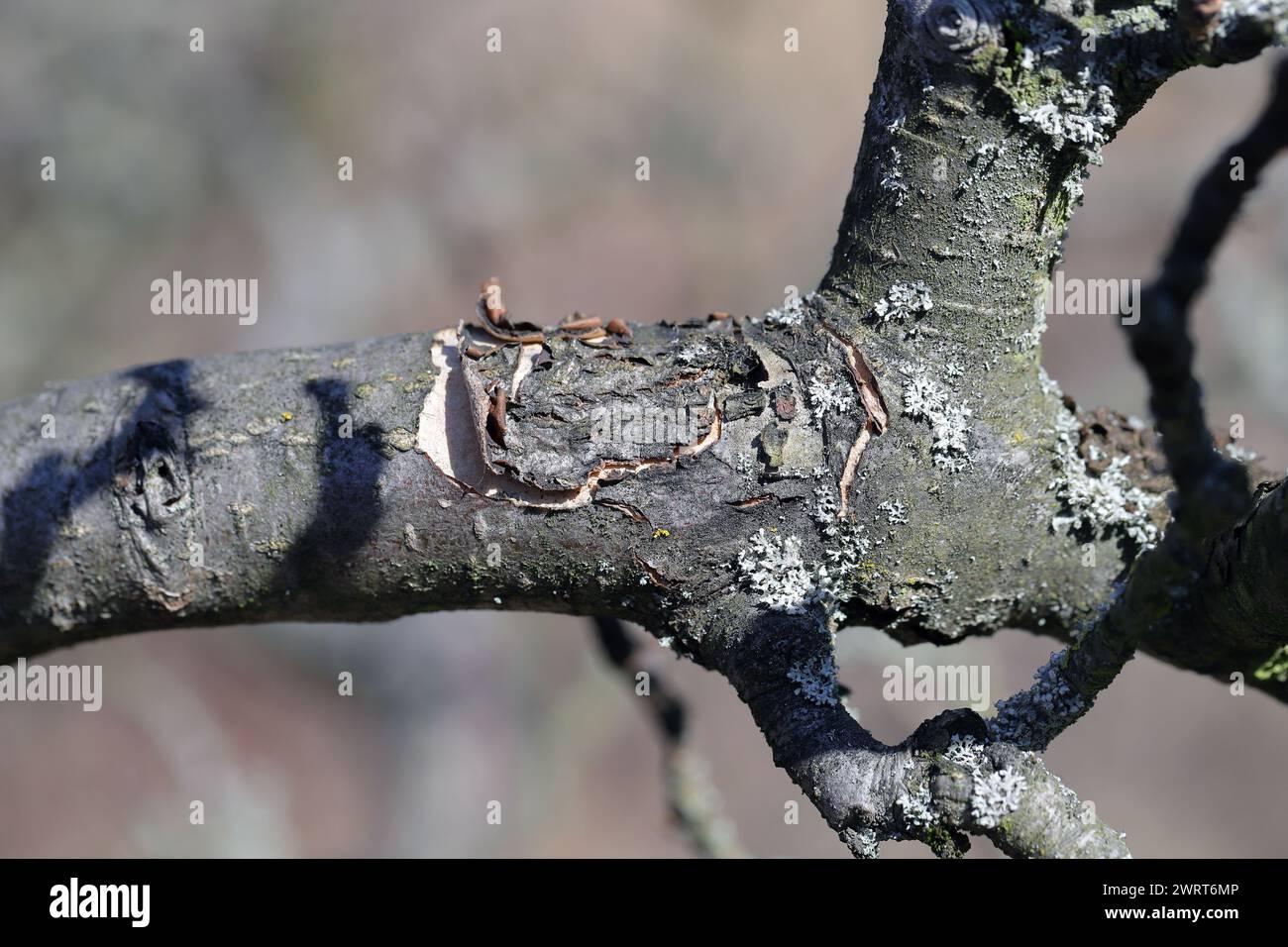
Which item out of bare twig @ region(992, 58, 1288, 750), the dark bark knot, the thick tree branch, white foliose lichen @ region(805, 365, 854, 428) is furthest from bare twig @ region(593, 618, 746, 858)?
the dark bark knot

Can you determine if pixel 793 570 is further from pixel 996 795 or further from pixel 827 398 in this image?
pixel 996 795

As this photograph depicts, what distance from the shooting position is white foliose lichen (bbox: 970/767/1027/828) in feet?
3.78

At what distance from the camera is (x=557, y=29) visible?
7.62 metres

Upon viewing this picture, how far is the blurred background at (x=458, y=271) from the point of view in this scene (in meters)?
5.60

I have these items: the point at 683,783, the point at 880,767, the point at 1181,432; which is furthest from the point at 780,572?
the point at 683,783

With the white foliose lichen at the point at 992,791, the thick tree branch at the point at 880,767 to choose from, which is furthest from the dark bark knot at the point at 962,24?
the white foliose lichen at the point at 992,791

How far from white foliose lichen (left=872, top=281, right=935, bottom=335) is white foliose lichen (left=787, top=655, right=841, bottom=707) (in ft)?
1.59

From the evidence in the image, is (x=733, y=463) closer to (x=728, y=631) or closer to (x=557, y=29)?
(x=728, y=631)

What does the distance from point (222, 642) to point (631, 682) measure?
460cm

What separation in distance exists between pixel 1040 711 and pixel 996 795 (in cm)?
11

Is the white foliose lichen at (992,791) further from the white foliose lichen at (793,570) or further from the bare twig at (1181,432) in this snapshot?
the white foliose lichen at (793,570)

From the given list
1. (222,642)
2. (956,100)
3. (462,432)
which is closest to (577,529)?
(462,432)

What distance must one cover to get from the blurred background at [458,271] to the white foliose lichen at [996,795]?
3.28 metres

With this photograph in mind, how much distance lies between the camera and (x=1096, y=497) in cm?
153
